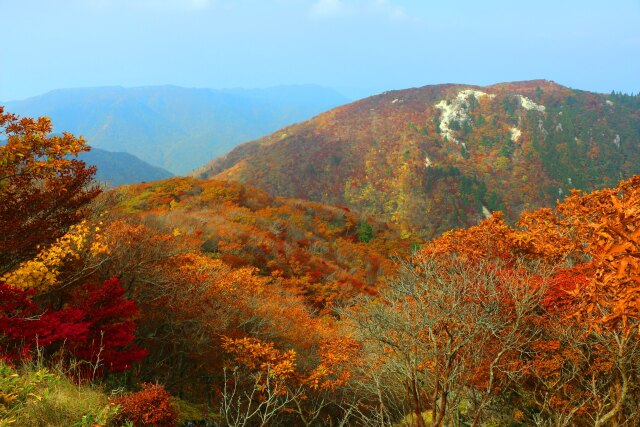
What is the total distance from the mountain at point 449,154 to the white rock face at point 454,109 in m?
0.34

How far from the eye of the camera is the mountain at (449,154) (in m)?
97.4

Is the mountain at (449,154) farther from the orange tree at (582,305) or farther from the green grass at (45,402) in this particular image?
the green grass at (45,402)

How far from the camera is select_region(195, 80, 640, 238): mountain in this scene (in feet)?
320

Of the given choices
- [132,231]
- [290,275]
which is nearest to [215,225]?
[290,275]

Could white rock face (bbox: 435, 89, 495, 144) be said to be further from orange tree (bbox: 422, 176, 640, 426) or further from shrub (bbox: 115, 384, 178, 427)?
shrub (bbox: 115, 384, 178, 427)

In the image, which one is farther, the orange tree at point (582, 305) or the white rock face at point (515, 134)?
the white rock face at point (515, 134)

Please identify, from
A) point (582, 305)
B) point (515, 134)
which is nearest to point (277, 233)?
point (582, 305)

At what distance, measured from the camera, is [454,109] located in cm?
12088

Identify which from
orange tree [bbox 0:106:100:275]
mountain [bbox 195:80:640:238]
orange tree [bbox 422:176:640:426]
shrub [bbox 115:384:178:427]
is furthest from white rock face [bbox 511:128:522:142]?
shrub [bbox 115:384:178:427]

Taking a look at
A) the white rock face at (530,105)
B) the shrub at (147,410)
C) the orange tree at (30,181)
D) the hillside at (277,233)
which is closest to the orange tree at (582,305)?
the hillside at (277,233)

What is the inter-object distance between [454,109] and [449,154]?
19.0 meters

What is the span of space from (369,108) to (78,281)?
125291 mm

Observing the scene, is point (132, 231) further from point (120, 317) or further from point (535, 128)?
point (535, 128)

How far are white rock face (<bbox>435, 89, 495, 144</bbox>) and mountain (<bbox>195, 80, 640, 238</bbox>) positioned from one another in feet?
1.13
